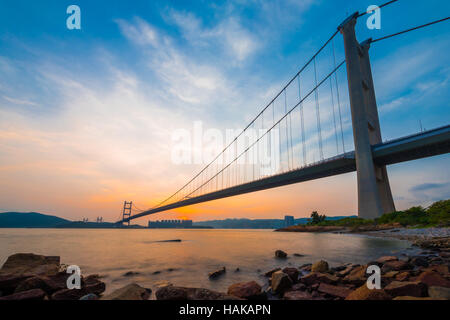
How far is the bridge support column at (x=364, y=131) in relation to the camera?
95.9 ft

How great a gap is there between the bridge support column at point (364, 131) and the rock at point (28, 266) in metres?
32.6

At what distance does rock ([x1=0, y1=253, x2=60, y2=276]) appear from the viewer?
5015mm

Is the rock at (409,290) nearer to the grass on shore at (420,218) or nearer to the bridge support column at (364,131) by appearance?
the grass on shore at (420,218)

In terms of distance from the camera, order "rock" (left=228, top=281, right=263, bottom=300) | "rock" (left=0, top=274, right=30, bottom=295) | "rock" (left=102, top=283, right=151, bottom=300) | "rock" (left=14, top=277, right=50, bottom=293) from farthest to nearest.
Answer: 1. "rock" (left=0, top=274, right=30, bottom=295)
2. "rock" (left=14, top=277, right=50, bottom=293)
3. "rock" (left=228, top=281, right=263, bottom=300)
4. "rock" (left=102, top=283, right=151, bottom=300)

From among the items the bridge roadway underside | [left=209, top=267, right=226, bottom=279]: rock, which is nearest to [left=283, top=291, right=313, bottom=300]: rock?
[left=209, top=267, right=226, bottom=279]: rock

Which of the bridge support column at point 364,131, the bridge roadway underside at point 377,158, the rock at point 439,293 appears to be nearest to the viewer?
the rock at point 439,293

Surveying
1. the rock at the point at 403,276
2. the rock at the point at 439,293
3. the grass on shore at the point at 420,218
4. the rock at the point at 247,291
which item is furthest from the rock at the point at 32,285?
Result: the grass on shore at the point at 420,218

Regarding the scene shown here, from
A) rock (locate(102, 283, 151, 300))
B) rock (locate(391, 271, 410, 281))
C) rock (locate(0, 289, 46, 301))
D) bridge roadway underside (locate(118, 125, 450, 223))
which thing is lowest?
rock (locate(0, 289, 46, 301))

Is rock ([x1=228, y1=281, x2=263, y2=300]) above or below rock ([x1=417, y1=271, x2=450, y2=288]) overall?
below

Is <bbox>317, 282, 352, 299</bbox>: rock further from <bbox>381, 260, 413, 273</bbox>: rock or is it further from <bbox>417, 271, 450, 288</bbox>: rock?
<bbox>381, 260, 413, 273</bbox>: rock

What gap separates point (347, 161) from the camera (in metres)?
33.8

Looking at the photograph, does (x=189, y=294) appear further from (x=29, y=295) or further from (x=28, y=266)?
(x=28, y=266)

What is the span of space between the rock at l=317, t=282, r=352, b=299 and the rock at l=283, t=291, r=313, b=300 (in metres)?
0.25

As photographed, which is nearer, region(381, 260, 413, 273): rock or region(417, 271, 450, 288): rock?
region(417, 271, 450, 288): rock
